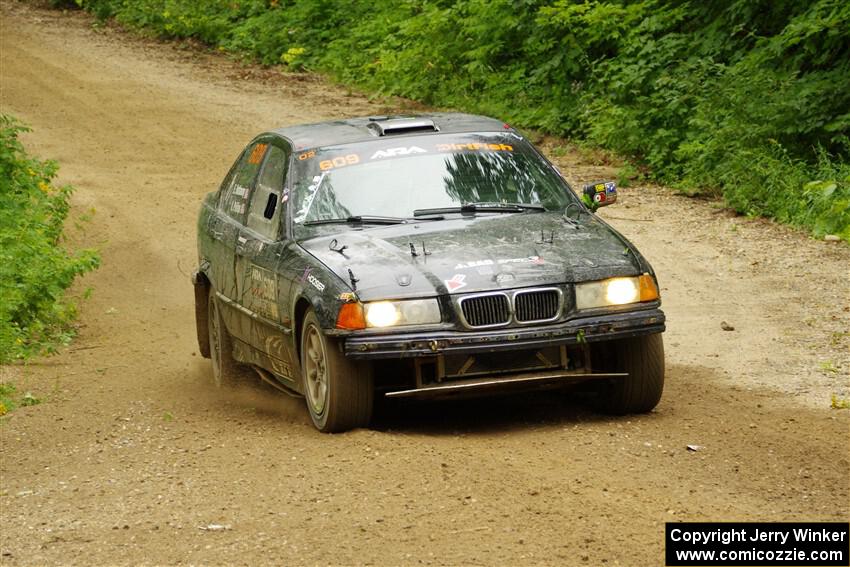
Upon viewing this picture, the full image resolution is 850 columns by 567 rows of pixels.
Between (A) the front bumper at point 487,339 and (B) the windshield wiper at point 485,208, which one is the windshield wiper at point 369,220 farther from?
(A) the front bumper at point 487,339

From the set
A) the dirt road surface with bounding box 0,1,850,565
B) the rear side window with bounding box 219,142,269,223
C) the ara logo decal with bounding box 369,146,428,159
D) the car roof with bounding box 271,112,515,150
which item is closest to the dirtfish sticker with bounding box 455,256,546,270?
the dirt road surface with bounding box 0,1,850,565

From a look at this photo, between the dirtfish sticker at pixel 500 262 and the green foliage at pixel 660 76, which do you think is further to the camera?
→ the green foliage at pixel 660 76

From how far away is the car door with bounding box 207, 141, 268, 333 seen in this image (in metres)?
9.13

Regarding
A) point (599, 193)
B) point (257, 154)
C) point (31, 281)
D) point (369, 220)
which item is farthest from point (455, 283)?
point (31, 281)

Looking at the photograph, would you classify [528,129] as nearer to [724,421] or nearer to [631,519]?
[724,421]

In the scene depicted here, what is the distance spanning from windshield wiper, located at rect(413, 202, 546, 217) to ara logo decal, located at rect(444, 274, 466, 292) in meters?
1.05

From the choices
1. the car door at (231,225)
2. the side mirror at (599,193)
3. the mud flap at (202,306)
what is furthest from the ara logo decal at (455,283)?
the mud flap at (202,306)

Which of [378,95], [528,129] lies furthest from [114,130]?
[528,129]

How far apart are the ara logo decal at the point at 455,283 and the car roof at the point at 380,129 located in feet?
5.83

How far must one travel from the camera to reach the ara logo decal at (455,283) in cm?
709

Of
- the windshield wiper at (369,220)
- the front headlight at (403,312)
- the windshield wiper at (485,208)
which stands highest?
the windshield wiper at (485,208)

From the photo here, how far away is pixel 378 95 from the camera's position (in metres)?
22.9

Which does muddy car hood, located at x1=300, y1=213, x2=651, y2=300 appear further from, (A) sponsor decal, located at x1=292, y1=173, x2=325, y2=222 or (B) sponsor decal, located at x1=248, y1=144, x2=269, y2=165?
(B) sponsor decal, located at x1=248, y1=144, x2=269, y2=165

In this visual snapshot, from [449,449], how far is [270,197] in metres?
2.51
